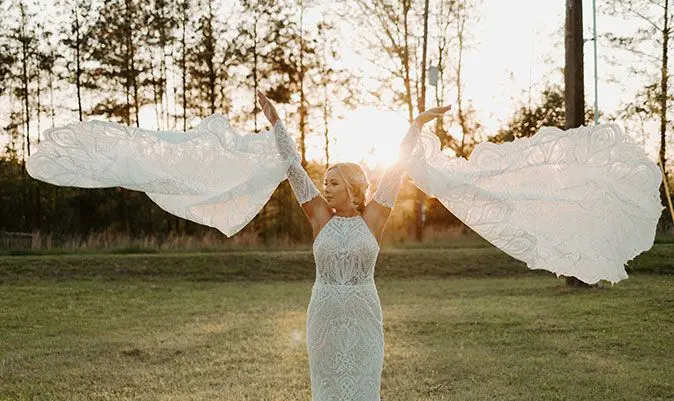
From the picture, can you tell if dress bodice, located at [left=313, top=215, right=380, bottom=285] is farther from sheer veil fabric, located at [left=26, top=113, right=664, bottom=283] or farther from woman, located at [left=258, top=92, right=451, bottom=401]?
sheer veil fabric, located at [left=26, top=113, right=664, bottom=283]

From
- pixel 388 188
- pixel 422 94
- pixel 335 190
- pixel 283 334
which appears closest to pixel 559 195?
pixel 388 188

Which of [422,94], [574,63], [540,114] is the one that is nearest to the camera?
[574,63]

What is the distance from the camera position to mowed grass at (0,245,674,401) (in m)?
8.80

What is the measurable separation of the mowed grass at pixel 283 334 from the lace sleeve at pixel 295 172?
10.3 ft

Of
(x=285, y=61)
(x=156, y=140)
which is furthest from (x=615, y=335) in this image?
(x=285, y=61)

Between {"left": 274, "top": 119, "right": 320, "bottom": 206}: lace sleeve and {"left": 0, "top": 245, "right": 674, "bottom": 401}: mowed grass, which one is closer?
{"left": 274, "top": 119, "right": 320, "bottom": 206}: lace sleeve

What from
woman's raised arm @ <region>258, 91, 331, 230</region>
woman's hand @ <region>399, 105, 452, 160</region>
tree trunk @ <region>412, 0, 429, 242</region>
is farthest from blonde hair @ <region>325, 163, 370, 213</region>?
tree trunk @ <region>412, 0, 429, 242</region>

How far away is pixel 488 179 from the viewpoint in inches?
252

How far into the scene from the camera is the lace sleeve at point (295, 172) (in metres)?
5.78

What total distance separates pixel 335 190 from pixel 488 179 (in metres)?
1.38

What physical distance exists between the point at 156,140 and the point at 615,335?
7.75 metres

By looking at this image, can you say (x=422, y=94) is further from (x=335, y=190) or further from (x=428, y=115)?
(x=335, y=190)

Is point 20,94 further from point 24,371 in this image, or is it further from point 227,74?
point 24,371

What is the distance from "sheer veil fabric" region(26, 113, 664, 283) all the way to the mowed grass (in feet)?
7.91
